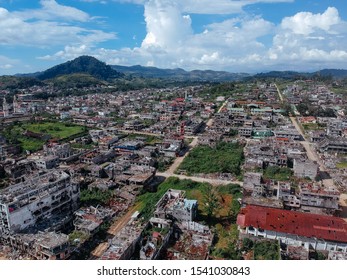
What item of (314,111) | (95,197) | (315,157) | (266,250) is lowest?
(266,250)

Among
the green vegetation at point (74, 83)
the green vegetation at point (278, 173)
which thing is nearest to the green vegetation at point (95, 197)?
the green vegetation at point (278, 173)

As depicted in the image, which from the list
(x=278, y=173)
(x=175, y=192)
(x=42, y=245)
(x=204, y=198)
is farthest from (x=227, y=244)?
(x=278, y=173)

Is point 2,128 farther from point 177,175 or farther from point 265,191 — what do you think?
point 265,191

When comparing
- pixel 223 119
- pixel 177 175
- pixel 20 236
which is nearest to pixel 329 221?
pixel 177 175

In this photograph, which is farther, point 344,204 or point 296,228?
point 344,204

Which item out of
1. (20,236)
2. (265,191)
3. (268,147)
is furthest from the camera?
(268,147)

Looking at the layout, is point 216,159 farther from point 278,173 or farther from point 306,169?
point 306,169

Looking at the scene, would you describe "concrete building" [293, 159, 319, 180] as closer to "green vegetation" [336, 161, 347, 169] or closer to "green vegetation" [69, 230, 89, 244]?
"green vegetation" [336, 161, 347, 169]

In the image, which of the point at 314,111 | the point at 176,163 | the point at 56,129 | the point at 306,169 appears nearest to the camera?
the point at 306,169
